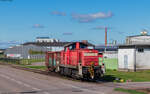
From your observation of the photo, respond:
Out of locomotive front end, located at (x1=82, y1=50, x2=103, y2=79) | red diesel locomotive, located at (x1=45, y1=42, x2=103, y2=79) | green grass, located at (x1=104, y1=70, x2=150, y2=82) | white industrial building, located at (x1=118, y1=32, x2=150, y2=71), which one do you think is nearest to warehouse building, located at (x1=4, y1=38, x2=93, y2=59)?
white industrial building, located at (x1=118, y1=32, x2=150, y2=71)

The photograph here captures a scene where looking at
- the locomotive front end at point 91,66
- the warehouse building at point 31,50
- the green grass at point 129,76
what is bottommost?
the green grass at point 129,76

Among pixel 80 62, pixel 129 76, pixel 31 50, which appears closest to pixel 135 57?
pixel 129 76

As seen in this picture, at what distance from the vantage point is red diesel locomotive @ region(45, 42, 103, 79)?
26734 mm

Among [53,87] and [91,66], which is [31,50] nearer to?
[91,66]

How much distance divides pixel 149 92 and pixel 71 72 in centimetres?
1208

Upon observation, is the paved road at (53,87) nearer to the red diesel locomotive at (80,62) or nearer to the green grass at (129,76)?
the red diesel locomotive at (80,62)

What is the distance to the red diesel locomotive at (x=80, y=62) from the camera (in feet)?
87.7

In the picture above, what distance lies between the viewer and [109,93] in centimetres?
1808

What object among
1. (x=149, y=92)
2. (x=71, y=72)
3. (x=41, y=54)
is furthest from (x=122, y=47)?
(x=41, y=54)

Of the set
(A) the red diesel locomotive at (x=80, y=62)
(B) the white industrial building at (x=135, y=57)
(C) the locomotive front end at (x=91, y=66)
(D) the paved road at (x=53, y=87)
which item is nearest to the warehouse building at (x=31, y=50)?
(B) the white industrial building at (x=135, y=57)

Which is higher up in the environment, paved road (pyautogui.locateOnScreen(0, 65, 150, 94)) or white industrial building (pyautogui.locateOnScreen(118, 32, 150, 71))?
white industrial building (pyautogui.locateOnScreen(118, 32, 150, 71))

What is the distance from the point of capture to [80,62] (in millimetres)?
27641

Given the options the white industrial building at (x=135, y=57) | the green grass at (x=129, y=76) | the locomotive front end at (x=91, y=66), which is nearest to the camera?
the locomotive front end at (x=91, y=66)

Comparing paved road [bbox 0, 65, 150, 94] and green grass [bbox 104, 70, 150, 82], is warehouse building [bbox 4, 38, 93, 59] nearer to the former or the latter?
green grass [bbox 104, 70, 150, 82]
